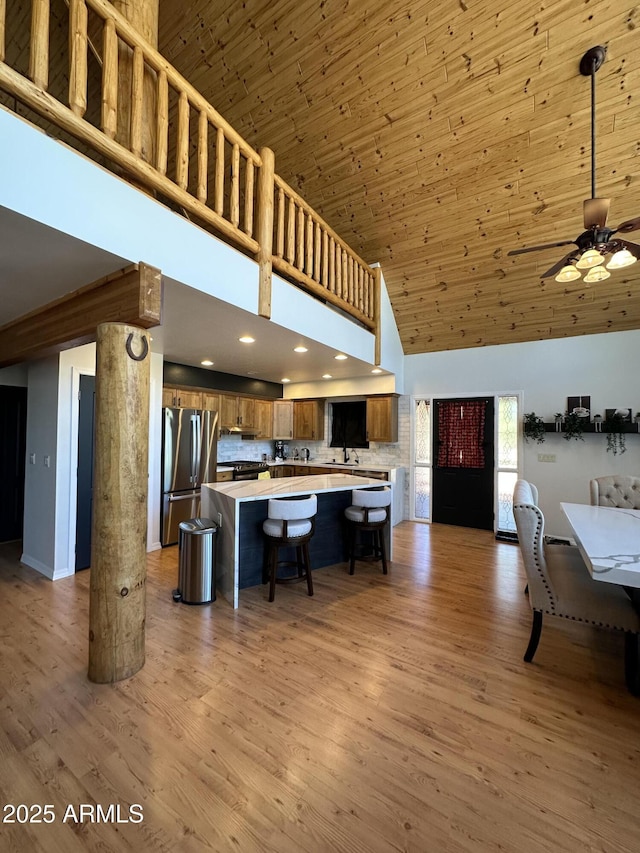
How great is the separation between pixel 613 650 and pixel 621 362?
12.5 ft

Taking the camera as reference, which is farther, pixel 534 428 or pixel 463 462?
pixel 463 462

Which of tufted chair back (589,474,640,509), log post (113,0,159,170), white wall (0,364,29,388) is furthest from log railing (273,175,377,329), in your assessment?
white wall (0,364,29,388)

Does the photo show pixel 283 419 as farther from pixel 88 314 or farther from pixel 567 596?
pixel 567 596

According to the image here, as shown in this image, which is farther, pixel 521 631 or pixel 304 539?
pixel 304 539

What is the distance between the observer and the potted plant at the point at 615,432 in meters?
4.70

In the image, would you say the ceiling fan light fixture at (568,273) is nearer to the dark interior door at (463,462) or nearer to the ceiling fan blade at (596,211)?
the ceiling fan blade at (596,211)

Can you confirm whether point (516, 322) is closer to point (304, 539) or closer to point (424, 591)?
point (424, 591)

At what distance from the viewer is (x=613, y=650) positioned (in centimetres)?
256

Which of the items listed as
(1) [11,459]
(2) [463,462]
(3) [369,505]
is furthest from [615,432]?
(1) [11,459]

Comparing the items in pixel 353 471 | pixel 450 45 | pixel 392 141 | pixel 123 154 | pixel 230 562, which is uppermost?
pixel 450 45

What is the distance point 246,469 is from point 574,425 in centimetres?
480

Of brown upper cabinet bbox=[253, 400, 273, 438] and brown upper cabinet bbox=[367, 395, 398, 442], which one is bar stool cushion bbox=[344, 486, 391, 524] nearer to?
brown upper cabinet bbox=[367, 395, 398, 442]

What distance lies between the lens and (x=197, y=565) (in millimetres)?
3188

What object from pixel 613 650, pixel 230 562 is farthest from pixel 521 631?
pixel 230 562
